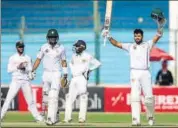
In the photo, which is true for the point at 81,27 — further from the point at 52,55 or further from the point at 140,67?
the point at 140,67

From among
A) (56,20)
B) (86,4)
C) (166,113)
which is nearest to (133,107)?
(166,113)

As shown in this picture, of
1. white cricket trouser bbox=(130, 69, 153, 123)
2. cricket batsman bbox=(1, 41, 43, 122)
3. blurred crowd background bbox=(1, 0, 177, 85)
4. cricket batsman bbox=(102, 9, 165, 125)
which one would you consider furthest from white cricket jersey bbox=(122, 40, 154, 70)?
blurred crowd background bbox=(1, 0, 177, 85)

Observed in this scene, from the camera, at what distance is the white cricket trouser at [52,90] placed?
→ 51.1 ft

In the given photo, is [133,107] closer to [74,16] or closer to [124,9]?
[74,16]

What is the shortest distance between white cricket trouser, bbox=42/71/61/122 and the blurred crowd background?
6.60 m

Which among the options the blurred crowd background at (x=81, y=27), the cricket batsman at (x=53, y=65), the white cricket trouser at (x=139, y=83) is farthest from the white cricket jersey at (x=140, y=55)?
the blurred crowd background at (x=81, y=27)

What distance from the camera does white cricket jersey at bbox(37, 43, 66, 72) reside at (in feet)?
51.9

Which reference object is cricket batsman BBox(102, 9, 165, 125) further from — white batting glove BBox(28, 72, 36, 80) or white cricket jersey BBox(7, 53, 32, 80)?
white cricket jersey BBox(7, 53, 32, 80)

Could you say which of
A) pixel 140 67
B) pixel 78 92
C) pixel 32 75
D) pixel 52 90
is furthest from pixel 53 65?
pixel 140 67

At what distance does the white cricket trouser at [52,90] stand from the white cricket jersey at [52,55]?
0.43 feet

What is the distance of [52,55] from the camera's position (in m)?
15.8

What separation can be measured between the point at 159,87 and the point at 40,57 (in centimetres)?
704

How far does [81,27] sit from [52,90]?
13.7 metres

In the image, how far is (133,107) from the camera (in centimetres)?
1503
